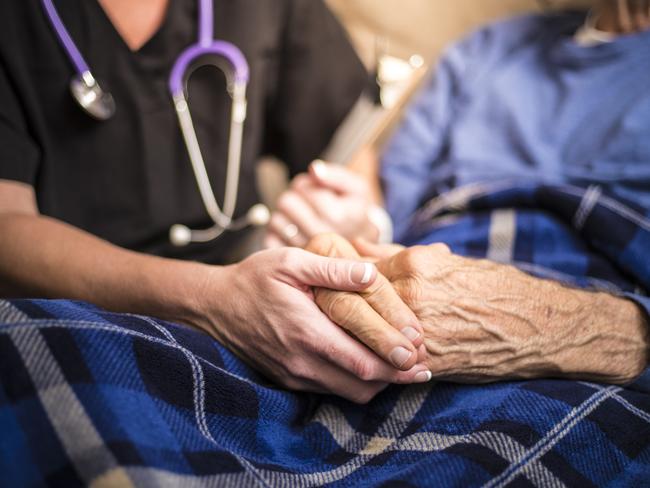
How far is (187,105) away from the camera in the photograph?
876 mm

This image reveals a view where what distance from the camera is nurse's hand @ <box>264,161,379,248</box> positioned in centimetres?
87

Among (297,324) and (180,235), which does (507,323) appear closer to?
(297,324)

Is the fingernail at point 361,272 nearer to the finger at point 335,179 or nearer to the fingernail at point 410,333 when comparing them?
the fingernail at point 410,333

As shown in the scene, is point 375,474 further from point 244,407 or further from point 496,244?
point 496,244

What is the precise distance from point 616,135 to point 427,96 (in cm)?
36

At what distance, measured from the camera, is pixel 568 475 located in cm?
51

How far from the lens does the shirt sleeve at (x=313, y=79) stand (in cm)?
98

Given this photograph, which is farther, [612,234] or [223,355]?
[612,234]

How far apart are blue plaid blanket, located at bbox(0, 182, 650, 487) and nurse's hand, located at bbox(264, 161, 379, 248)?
306 mm

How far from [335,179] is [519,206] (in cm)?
29

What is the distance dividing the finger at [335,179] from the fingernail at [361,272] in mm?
341

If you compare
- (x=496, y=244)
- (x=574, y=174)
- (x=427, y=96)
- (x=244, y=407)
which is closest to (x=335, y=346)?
(x=244, y=407)

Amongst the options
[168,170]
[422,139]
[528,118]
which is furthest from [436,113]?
[168,170]

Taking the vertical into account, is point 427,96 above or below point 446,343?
above
